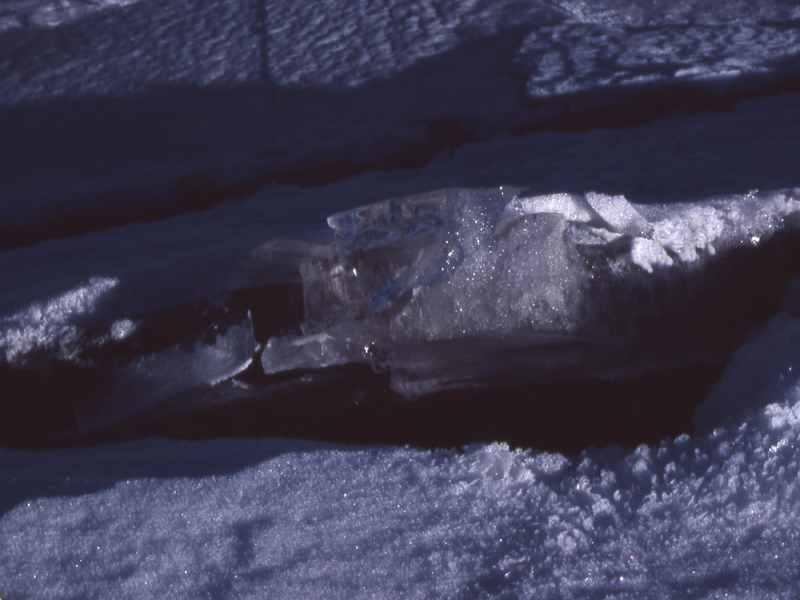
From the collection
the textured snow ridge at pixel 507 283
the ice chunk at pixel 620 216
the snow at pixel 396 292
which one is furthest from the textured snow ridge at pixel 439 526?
the ice chunk at pixel 620 216

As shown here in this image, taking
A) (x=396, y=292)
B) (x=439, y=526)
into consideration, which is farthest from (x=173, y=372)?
(x=439, y=526)

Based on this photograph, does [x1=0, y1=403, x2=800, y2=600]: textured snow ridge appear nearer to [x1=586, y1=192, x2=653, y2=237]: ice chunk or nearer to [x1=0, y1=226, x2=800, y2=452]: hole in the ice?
[x1=0, y1=226, x2=800, y2=452]: hole in the ice

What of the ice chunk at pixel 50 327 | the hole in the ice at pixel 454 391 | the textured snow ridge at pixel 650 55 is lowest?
the hole in the ice at pixel 454 391

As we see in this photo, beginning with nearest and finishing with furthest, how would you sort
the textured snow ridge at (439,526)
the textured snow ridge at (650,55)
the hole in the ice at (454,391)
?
the textured snow ridge at (439,526) < the hole in the ice at (454,391) < the textured snow ridge at (650,55)

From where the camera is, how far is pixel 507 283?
2.85 ft

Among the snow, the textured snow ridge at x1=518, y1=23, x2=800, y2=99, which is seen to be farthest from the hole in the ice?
the textured snow ridge at x1=518, y1=23, x2=800, y2=99

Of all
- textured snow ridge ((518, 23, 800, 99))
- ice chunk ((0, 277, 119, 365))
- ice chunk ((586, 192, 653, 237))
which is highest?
textured snow ridge ((518, 23, 800, 99))

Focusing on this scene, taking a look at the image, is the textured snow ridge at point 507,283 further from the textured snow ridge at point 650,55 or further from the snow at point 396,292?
the textured snow ridge at point 650,55

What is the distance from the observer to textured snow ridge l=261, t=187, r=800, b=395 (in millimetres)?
870

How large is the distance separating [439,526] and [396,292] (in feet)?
1.04

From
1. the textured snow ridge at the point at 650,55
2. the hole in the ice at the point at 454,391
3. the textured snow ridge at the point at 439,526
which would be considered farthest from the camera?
the textured snow ridge at the point at 650,55

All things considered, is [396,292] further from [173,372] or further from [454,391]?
[173,372]

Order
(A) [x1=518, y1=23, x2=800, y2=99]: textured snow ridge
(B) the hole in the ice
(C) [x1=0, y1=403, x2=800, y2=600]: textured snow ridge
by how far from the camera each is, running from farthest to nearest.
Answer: (A) [x1=518, y1=23, x2=800, y2=99]: textured snow ridge < (B) the hole in the ice < (C) [x1=0, y1=403, x2=800, y2=600]: textured snow ridge

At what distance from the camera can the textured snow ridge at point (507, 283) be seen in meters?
0.87
